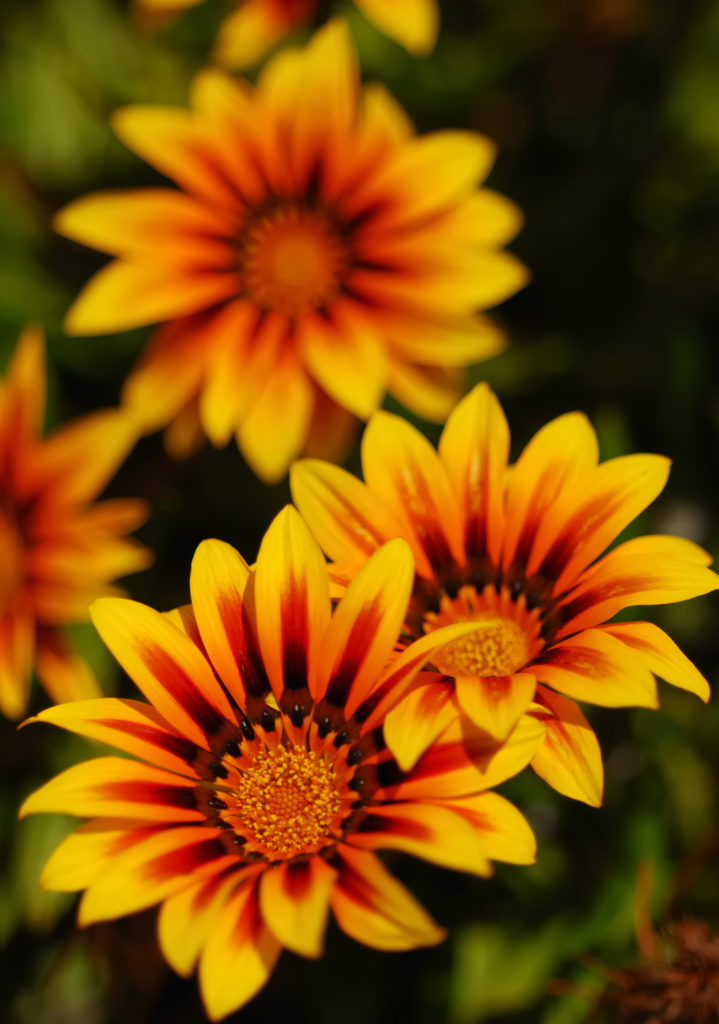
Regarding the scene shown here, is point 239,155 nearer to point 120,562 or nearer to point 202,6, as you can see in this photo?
point 120,562

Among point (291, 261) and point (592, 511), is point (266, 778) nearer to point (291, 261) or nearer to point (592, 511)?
point (592, 511)

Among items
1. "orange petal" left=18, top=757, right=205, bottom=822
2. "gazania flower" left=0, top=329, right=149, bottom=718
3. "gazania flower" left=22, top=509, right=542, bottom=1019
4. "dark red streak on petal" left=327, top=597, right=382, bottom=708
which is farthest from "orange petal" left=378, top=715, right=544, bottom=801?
"gazania flower" left=0, top=329, right=149, bottom=718

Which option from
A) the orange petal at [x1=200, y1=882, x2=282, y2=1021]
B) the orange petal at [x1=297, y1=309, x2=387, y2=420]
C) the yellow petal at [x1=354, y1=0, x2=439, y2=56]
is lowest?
the orange petal at [x1=200, y1=882, x2=282, y2=1021]

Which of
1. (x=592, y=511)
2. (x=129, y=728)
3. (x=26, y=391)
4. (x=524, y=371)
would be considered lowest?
(x=129, y=728)

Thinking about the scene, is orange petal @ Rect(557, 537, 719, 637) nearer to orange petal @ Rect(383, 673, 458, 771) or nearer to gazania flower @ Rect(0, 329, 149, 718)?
orange petal @ Rect(383, 673, 458, 771)

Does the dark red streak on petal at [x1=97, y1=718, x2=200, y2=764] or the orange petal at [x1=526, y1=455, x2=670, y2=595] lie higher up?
the orange petal at [x1=526, y1=455, x2=670, y2=595]

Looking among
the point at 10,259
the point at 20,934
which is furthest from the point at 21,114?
the point at 20,934

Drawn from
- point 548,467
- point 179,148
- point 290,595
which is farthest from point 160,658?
point 179,148
